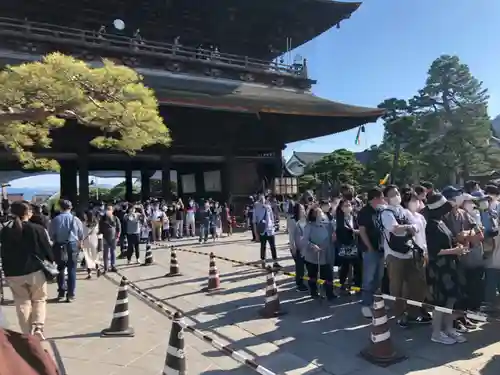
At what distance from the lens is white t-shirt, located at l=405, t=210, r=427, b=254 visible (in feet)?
16.6

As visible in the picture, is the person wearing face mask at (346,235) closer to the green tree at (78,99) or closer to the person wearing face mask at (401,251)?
the person wearing face mask at (401,251)

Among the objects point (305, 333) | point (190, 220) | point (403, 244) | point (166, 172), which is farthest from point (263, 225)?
point (166, 172)

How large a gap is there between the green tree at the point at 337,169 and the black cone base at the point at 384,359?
2687cm

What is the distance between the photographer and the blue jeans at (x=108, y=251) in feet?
31.2

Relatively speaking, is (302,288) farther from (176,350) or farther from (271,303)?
(176,350)

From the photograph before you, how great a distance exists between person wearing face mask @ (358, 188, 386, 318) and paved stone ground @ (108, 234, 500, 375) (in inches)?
13.6

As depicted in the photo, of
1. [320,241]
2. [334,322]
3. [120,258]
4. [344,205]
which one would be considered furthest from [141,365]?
[120,258]

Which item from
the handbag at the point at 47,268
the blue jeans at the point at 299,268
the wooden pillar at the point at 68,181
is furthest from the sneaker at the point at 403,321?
the wooden pillar at the point at 68,181

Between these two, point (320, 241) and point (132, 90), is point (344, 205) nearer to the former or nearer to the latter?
point (320, 241)

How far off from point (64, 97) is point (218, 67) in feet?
49.8

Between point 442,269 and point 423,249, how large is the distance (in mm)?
345

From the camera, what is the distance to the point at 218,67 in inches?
792

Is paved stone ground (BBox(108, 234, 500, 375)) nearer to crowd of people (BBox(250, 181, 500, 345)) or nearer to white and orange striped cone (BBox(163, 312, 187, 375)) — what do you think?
crowd of people (BBox(250, 181, 500, 345))

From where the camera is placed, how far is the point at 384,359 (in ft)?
13.8
